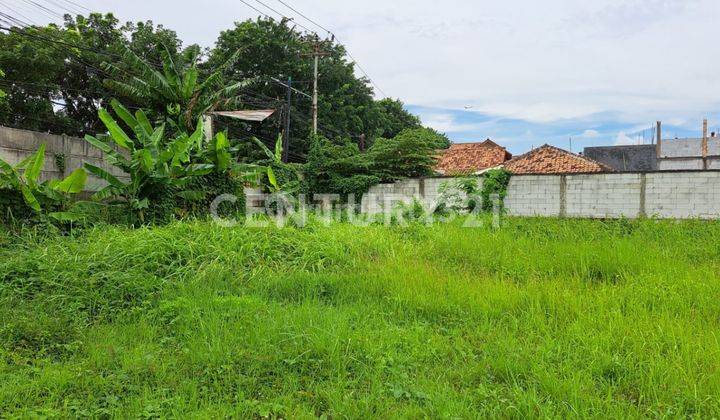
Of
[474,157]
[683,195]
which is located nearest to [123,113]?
[683,195]

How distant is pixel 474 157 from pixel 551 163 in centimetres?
484

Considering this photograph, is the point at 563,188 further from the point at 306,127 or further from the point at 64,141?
the point at 306,127

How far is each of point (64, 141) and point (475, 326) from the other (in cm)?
677

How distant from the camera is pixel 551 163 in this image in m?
17.4

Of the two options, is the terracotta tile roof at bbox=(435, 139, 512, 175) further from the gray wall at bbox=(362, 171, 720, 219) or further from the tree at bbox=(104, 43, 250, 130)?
the tree at bbox=(104, 43, 250, 130)

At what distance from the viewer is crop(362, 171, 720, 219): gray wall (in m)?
7.97

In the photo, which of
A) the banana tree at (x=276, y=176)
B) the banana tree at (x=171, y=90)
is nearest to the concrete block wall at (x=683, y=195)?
the banana tree at (x=276, y=176)

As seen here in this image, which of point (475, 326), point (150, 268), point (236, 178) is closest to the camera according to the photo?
point (475, 326)

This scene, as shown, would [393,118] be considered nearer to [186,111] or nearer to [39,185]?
[186,111]

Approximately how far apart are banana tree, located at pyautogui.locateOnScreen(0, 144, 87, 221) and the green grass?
1.74 feet

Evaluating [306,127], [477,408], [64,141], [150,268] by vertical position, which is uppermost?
[306,127]

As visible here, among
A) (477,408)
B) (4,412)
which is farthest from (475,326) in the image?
(4,412)

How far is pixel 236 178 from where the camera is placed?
28.1 feet

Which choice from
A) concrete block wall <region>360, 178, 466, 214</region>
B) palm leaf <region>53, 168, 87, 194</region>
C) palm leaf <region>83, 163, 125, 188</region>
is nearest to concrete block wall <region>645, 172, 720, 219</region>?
concrete block wall <region>360, 178, 466, 214</region>
